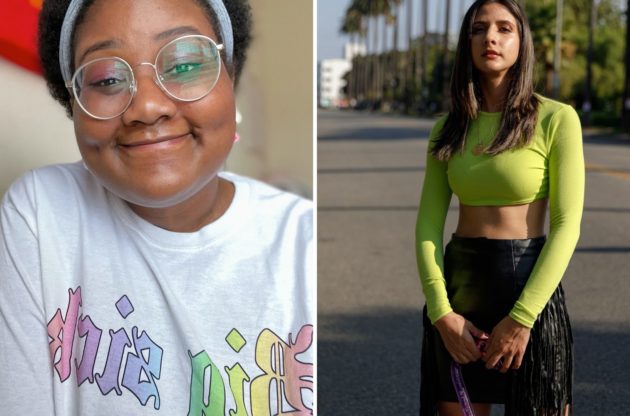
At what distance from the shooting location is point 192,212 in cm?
165

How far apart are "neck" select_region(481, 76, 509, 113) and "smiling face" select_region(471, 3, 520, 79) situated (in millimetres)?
19

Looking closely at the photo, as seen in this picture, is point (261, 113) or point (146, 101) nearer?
point (146, 101)

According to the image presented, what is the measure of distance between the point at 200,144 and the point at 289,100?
0.63 feet

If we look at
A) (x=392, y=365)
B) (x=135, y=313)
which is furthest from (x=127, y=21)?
(x=392, y=365)

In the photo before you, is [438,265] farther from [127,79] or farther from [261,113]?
[127,79]

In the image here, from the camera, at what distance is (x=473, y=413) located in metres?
2.17

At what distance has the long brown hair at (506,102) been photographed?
2.03 metres

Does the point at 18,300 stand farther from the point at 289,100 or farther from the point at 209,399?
the point at 289,100

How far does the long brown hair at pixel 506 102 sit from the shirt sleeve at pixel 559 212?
0.06 m

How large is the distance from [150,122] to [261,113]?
0.73 feet

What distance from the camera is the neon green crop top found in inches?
79.0

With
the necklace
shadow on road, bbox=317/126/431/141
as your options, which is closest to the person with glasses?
the necklace

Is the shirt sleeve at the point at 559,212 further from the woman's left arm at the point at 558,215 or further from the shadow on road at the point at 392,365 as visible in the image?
the shadow on road at the point at 392,365

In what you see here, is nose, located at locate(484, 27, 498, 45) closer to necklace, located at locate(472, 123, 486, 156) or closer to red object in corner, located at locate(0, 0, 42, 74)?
necklace, located at locate(472, 123, 486, 156)
